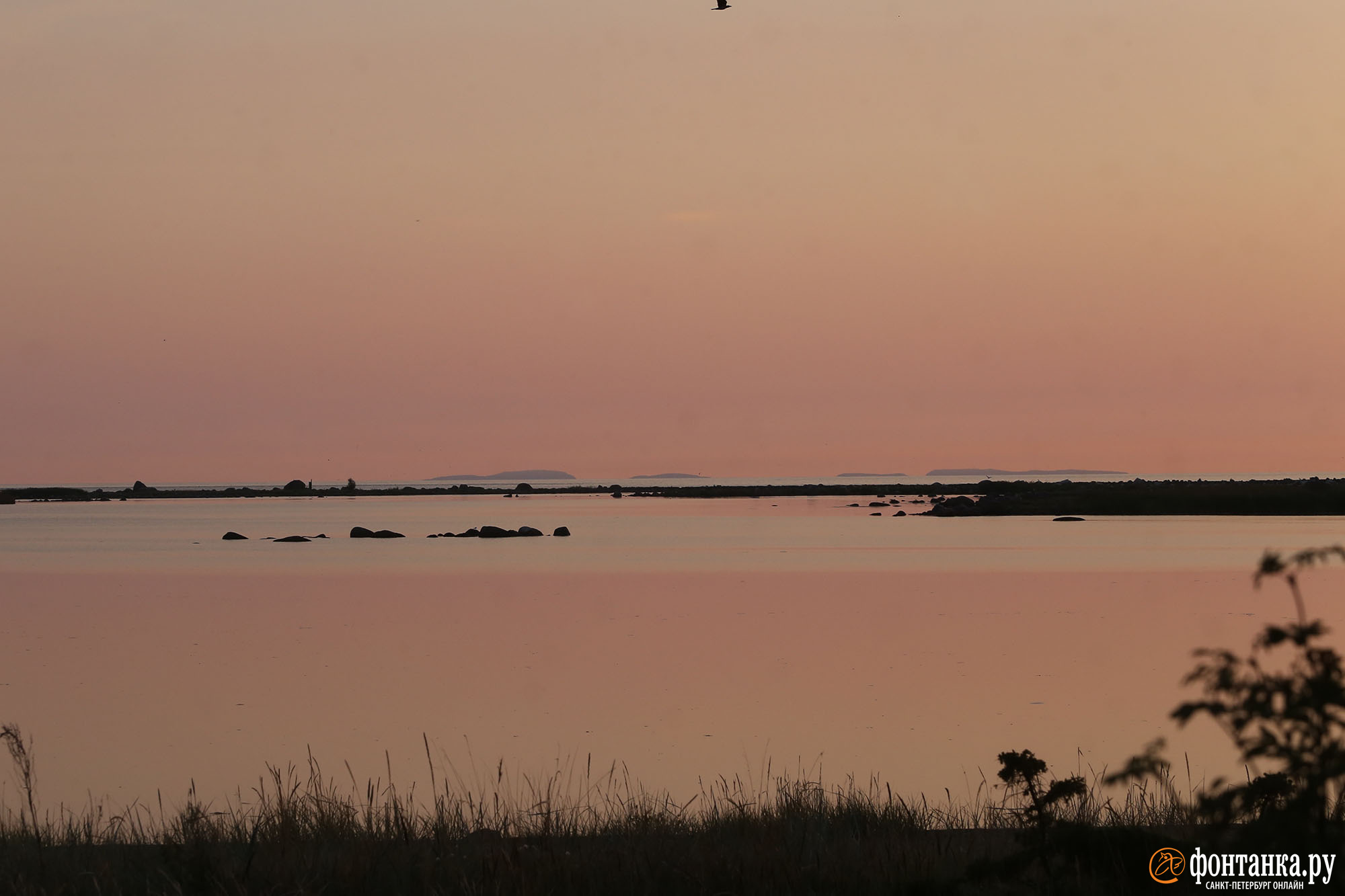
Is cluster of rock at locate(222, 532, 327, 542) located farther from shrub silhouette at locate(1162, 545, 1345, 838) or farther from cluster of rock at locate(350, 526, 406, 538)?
shrub silhouette at locate(1162, 545, 1345, 838)

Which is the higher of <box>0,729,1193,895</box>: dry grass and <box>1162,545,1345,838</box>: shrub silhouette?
<box>1162,545,1345,838</box>: shrub silhouette

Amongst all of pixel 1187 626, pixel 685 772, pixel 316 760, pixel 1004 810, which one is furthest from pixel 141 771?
pixel 1187 626

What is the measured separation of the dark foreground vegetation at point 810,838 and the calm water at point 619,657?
4.33 m

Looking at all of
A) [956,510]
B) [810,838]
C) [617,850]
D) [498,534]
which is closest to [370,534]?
[498,534]

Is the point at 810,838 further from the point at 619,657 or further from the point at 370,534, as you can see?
the point at 370,534

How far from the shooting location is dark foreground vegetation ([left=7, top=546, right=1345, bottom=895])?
6.50m

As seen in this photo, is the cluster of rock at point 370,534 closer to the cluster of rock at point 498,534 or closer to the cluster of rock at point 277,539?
the cluster of rock at point 277,539

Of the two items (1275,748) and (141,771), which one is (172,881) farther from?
(141,771)

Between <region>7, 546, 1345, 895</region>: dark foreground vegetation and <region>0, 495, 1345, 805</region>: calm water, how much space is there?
4.33 meters

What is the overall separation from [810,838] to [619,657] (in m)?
18.5

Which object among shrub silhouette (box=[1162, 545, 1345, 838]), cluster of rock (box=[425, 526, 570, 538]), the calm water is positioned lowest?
the calm water

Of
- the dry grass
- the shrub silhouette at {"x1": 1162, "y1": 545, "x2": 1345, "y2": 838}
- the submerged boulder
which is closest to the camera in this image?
the shrub silhouette at {"x1": 1162, "y1": 545, "x2": 1345, "y2": 838}

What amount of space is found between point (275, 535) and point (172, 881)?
79757mm

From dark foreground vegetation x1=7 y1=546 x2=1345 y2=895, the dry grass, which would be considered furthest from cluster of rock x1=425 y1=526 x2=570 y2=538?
dark foreground vegetation x1=7 y1=546 x2=1345 y2=895
